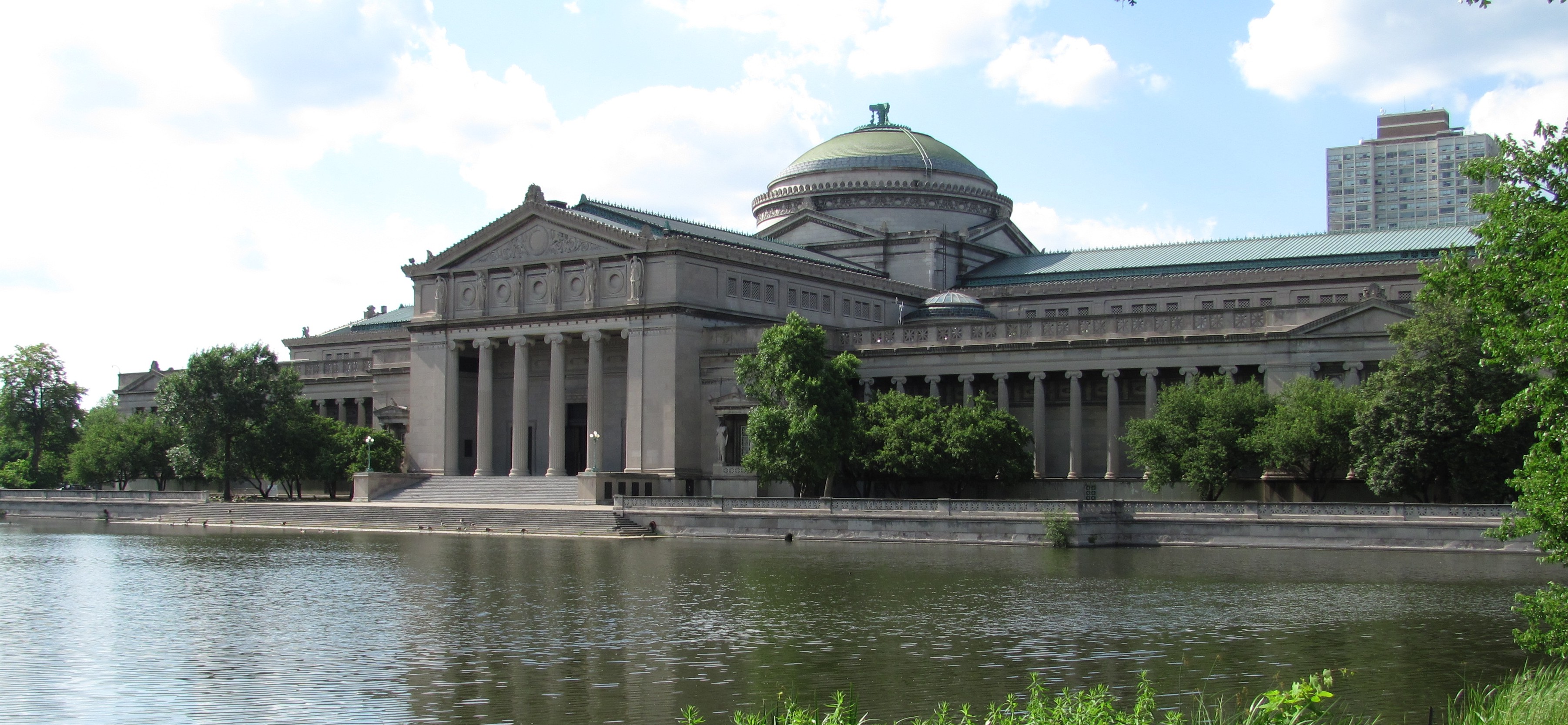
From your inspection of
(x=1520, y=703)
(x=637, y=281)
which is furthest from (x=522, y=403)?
(x=1520, y=703)

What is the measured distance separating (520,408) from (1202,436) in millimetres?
45203

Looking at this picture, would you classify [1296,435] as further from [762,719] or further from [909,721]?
[762,719]

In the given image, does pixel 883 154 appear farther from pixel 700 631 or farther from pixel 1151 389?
pixel 700 631

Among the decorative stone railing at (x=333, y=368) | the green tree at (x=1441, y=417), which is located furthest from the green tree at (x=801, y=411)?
the decorative stone railing at (x=333, y=368)

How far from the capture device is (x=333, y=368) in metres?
125

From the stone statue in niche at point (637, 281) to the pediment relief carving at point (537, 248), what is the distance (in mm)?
1595

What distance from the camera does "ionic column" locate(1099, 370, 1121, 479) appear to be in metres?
86.6

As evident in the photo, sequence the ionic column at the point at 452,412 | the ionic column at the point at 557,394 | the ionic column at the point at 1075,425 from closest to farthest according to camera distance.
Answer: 1. the ionic column at the point at 1075,425
2. the ionic column at the point at 557,394
3. the ionic column at the point at 452,412

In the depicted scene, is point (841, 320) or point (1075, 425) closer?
point (1075, 425)

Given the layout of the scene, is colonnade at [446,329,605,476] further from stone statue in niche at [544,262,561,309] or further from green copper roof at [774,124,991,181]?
green copper roof at [774,124,991,181]

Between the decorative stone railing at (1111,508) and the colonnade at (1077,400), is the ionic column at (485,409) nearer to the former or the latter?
the colonnade at (1077,400)

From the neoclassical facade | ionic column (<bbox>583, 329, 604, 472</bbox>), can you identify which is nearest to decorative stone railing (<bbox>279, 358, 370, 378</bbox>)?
the neoclassical facade

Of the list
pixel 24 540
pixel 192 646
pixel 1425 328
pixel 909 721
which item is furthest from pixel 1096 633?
pixel 24 540

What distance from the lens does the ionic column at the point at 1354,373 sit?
3110 inches
